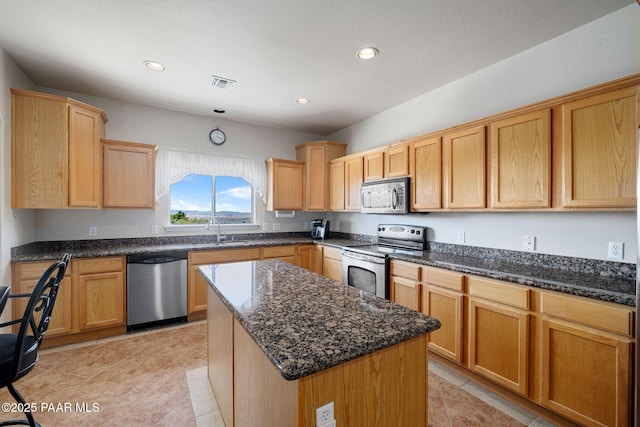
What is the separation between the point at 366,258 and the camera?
318 centimetres

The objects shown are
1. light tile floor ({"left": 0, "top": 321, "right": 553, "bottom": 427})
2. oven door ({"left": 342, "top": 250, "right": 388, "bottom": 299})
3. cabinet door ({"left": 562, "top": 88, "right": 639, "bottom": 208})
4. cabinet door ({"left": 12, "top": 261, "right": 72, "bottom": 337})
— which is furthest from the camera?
oven door ({"left": 342, "top": 250, "right": 388, "bottom": 299})

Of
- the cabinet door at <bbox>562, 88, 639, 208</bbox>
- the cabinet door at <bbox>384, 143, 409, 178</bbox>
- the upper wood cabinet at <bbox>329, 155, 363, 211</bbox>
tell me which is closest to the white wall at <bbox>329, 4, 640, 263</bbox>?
the cabinet door at <bbox>562, 88, 639, 208</bbox>

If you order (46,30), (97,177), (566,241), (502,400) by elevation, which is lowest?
(502,400)

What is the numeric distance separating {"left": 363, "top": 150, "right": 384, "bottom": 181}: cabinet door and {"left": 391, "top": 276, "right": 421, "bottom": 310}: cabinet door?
4.39 feet

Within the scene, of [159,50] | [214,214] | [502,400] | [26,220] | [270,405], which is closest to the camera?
[270,405]

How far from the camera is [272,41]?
7.59ft

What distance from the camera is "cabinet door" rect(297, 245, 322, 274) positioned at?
13.8 ft

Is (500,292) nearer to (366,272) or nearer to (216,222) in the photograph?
(366,272)

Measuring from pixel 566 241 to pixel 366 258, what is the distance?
1.74 m

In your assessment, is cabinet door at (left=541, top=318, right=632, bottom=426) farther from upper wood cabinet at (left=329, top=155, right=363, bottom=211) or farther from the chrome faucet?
the chrome faucet

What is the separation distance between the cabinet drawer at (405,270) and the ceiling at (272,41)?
193cm

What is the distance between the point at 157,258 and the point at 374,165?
2879 mm


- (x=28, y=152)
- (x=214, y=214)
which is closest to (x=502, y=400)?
(x=214, y=214)

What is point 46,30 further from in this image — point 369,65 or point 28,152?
point 369,65
